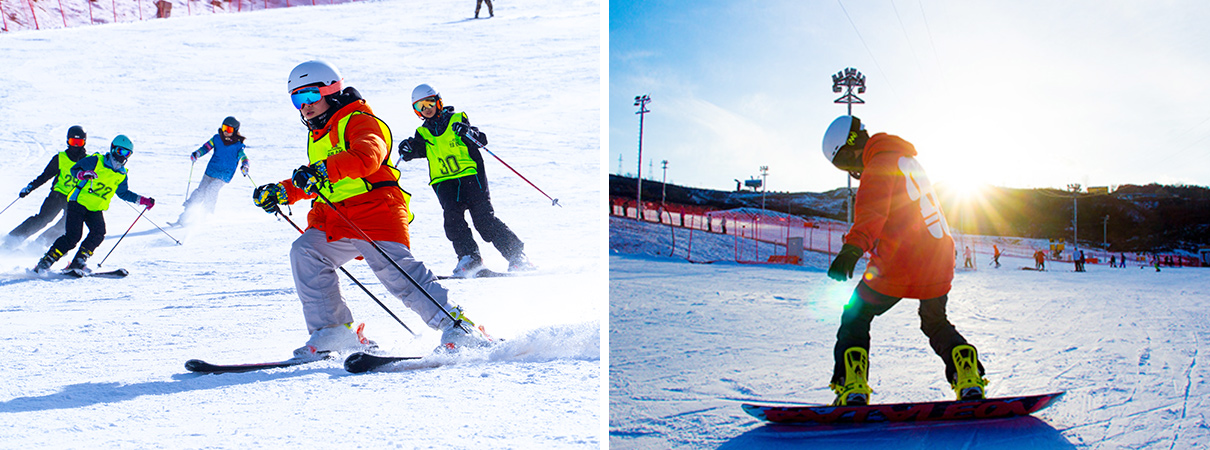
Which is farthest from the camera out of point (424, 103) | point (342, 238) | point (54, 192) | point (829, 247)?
point (829, 247)

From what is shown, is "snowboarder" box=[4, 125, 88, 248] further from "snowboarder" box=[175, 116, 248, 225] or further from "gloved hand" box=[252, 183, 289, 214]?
"gloved hand" box=[252, 183, 289, 214]

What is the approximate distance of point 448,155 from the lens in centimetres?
478

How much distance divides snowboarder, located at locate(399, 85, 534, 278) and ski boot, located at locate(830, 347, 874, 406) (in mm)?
2954

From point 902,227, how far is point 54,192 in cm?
659

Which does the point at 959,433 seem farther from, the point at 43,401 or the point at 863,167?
the point at 43,401

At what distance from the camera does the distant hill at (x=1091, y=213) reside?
25.1 ft

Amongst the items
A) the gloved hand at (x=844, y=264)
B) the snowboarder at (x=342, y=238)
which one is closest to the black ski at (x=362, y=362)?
the snowboarder at (x=342, y=238)

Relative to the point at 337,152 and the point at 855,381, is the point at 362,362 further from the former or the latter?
the point at 855,381

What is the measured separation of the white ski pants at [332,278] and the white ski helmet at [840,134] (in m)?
1.58

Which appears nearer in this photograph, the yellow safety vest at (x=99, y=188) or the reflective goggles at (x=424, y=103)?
the reflective goggles at (x=424, y=103)

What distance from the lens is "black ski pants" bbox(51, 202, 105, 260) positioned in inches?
196

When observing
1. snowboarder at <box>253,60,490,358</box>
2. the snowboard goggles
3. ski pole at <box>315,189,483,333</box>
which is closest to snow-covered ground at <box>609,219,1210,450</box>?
ski pole at <box>315,189,483,333</box>

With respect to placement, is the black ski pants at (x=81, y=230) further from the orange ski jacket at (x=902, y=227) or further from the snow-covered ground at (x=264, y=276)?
the orange ski jacket at (x=902, y=227)

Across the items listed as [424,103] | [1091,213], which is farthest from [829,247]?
[424,103]
